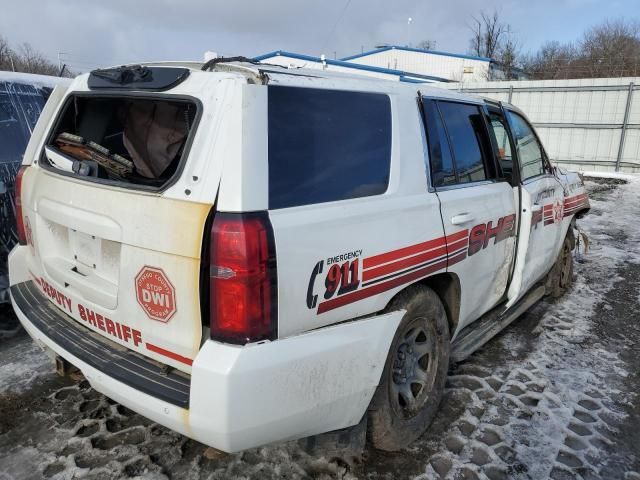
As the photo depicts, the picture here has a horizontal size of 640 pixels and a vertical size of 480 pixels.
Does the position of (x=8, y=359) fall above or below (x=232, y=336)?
below

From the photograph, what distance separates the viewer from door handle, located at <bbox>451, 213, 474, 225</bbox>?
2694 millimetres

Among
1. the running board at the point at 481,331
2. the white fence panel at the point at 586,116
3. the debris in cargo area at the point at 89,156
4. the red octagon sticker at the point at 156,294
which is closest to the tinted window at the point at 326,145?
the red octagon sticker at the point at 156,294

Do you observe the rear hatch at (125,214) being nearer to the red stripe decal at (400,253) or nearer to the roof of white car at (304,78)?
the roof of white car at (304,78)

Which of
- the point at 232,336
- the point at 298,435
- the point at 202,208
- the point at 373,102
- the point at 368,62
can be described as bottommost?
the point at 298,435

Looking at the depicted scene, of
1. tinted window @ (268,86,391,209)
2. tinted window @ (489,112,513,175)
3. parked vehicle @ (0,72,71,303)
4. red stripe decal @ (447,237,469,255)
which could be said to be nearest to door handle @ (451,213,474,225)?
red stripe decal @ (447,237,469,255)

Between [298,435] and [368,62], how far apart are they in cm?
3194

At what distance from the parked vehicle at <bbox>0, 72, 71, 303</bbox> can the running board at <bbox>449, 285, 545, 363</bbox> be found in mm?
3386

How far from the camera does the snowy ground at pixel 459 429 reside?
248 centimetres

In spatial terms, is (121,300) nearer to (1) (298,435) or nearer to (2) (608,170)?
(1) (298,435)

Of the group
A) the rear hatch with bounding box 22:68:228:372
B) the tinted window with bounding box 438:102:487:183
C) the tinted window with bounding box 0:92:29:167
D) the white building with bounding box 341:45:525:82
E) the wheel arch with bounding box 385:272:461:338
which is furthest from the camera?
the white building with bounding box 341:45:525:82

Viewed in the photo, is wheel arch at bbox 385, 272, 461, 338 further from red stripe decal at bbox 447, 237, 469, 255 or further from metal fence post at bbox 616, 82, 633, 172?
metal fence post at bbox 616, 82, 633, 172

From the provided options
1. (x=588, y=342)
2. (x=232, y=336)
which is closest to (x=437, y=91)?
(x=232, y=336)

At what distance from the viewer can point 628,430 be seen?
114 inches

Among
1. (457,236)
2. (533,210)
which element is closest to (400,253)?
(457,236)
